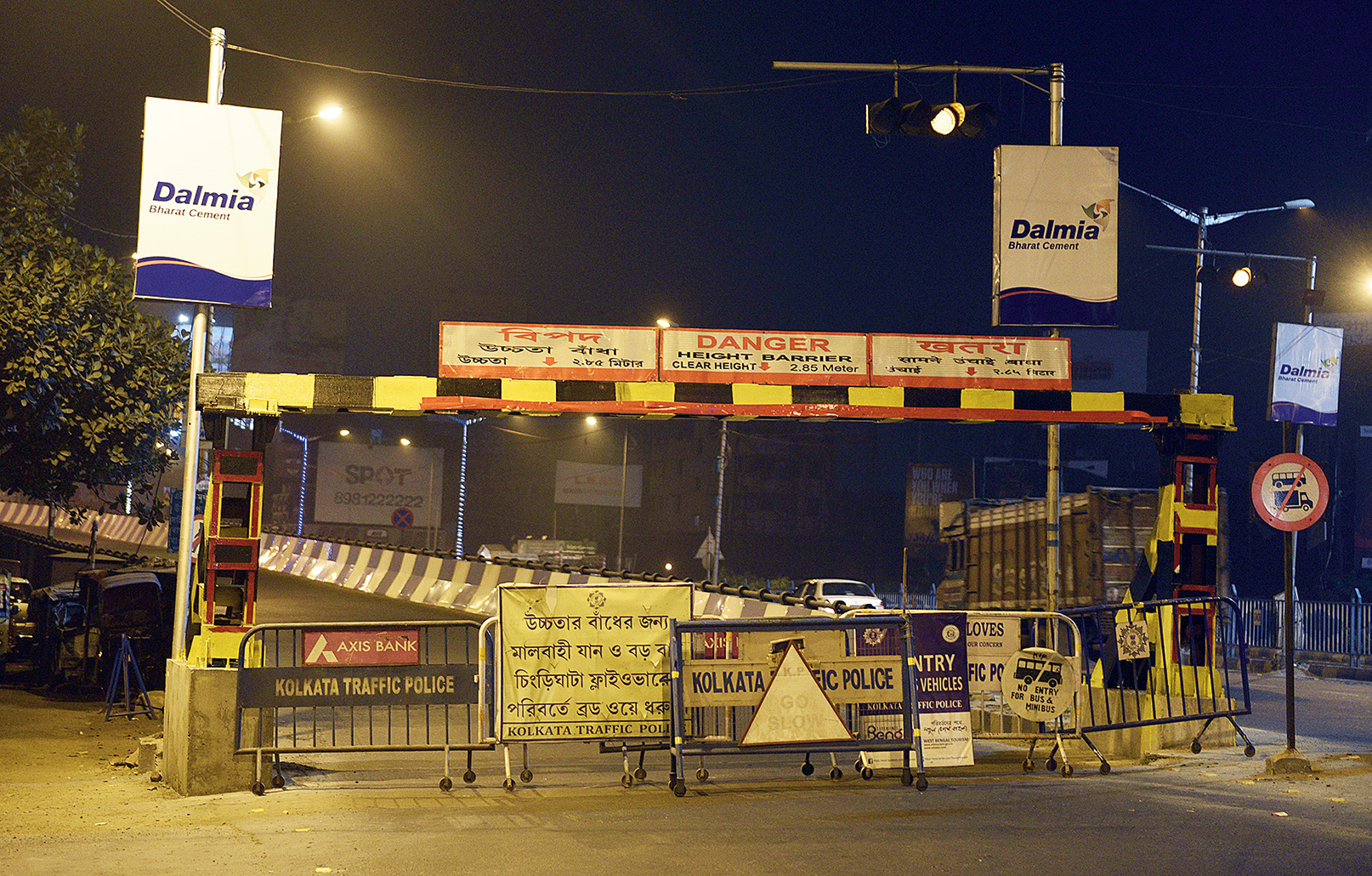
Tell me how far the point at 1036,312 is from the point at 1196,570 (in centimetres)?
336

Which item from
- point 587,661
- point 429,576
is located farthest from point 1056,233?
point 429,576

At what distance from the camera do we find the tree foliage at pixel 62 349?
15703 mm

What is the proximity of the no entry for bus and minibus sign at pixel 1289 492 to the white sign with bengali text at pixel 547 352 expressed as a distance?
610 cm

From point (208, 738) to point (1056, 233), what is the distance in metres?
10.3

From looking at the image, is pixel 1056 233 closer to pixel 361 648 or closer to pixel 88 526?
pixel 361 648

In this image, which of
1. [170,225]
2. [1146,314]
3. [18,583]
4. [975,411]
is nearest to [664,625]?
[975,411]

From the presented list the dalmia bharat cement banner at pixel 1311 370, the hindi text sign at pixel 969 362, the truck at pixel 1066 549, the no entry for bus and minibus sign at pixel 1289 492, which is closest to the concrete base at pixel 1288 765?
the no entry for bus and minibus sign at pixel 1289 492

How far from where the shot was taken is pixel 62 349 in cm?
1612

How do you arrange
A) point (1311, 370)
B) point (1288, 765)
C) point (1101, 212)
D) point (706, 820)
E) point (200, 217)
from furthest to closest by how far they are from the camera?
point (1311, 370)
point (1101, 212)
point (200, 217)
point (1288, 765)
point (706, 820)

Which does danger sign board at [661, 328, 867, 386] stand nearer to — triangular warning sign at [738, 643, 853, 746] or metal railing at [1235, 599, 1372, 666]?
triangular warning sign at [738, 643, 853, 746]

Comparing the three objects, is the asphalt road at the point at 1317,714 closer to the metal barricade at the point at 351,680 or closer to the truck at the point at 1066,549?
the truck at the point at 1066,549

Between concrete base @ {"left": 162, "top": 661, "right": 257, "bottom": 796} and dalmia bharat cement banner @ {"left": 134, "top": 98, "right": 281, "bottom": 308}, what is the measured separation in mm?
3387

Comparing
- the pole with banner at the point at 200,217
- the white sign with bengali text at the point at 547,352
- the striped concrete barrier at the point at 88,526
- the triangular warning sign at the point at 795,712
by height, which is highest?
the pole with banner at the point at 200,217

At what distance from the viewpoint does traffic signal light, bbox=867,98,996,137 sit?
13625 mm
